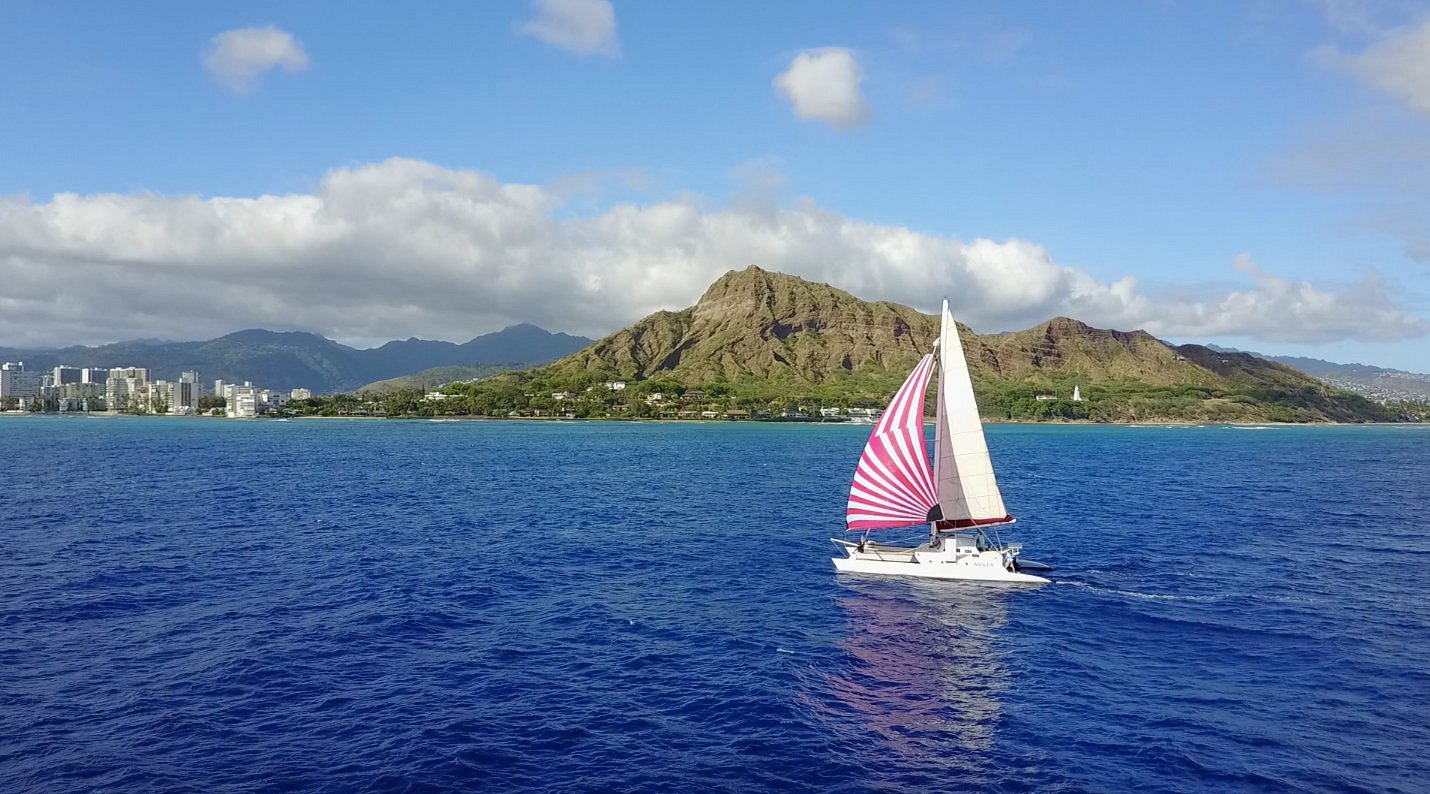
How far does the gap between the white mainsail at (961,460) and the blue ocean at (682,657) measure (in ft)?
18.2

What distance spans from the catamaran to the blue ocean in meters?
3.05

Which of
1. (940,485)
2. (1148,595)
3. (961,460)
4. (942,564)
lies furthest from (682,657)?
(1148,595)

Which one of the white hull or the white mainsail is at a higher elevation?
the white mainsail

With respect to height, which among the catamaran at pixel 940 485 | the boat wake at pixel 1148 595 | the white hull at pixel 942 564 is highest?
the catamaran at pixel 940 485

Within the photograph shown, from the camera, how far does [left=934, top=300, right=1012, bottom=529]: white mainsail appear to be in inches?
2037

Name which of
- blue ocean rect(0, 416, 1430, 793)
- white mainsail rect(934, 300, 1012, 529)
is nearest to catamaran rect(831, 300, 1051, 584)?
white mainsail rect(934, 300, 1012, 529)

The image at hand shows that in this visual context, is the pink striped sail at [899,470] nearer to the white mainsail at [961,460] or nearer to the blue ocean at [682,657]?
the white mainsail at [961,460]

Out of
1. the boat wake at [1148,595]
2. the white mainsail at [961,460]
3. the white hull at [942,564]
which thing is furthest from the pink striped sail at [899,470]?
the boat wake at [1148,595]

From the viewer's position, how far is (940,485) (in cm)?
5275

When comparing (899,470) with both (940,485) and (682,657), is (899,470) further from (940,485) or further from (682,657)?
(682,657)

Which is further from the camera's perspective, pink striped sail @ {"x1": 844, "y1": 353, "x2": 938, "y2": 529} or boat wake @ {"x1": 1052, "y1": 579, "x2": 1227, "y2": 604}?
pink striped sail @ {"x1": 844, "y1": 353, "x2": 938, "y2": 529}

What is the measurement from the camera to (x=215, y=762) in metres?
25.2

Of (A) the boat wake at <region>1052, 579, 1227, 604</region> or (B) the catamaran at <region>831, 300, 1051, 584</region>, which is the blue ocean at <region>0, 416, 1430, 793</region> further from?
(B) the catamaran at <region>831, 300, 1051, 584</region>

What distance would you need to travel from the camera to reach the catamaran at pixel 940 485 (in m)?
51.9
